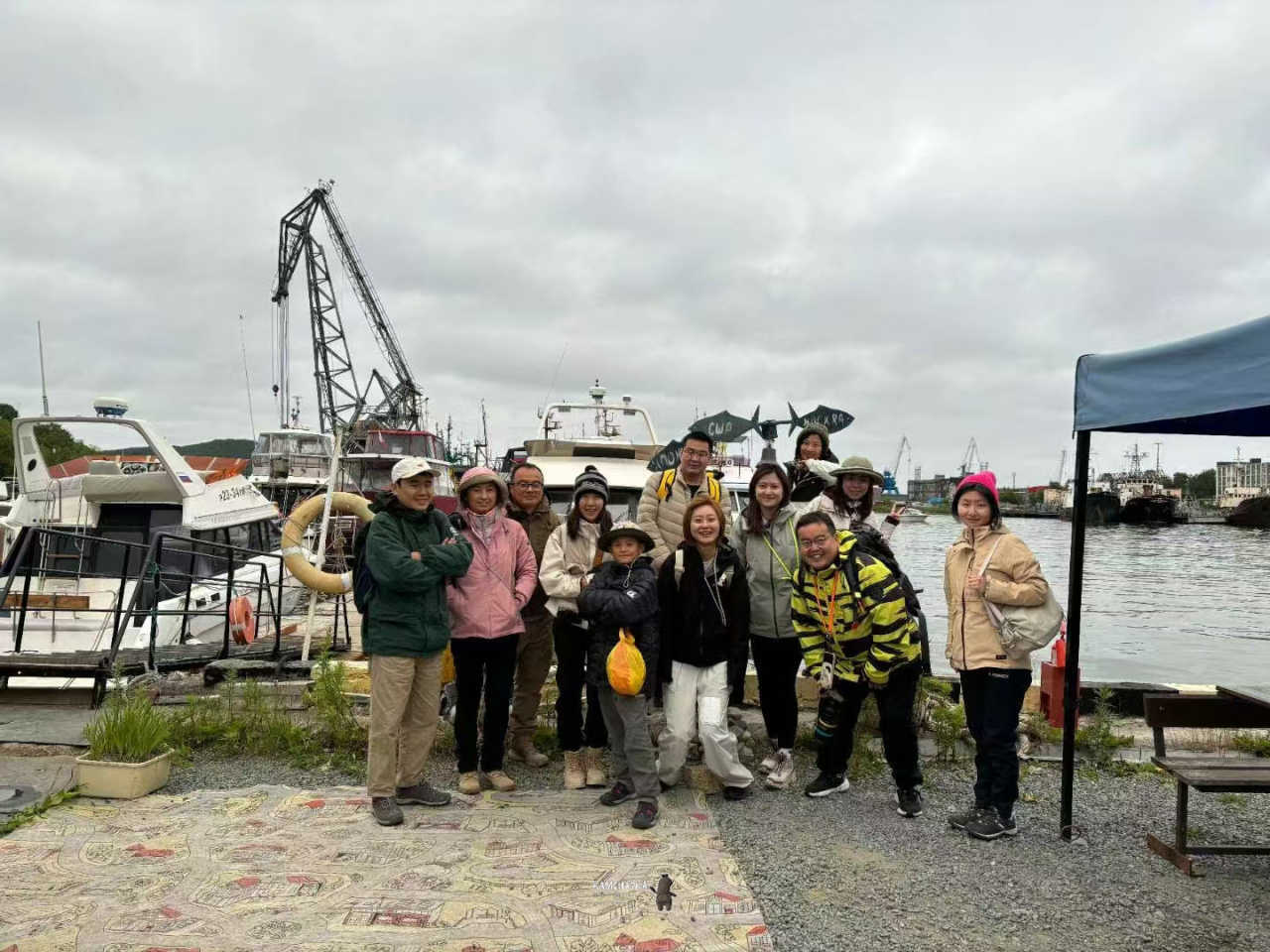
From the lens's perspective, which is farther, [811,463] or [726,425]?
[726,425]

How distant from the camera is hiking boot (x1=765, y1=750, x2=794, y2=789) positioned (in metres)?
5.27

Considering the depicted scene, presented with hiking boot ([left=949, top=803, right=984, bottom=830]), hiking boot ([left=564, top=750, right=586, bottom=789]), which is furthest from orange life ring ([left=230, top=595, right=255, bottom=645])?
hiking boot ([left=949, top=803, right=984, bottom=830])

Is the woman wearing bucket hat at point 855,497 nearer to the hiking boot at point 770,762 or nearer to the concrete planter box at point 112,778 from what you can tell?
the hiking boot at point 770,762

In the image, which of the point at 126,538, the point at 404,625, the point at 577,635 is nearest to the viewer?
the point at 404,625

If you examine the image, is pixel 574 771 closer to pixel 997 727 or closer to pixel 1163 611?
pixel 997 727

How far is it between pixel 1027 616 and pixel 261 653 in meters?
7.28

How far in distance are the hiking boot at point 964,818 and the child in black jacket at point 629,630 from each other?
162cm

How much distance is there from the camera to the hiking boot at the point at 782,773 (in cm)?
527

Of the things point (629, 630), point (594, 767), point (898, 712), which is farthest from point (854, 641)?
point (594, 767)

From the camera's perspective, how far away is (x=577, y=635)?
5.39 m

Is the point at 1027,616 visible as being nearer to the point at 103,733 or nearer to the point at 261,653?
the point at 103,733

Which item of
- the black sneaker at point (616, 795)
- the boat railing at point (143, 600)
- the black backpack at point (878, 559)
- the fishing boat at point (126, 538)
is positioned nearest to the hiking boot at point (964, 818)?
the black backpack at point (878, 559)

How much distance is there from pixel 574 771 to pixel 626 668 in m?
1.03

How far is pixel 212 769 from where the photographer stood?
556cm
